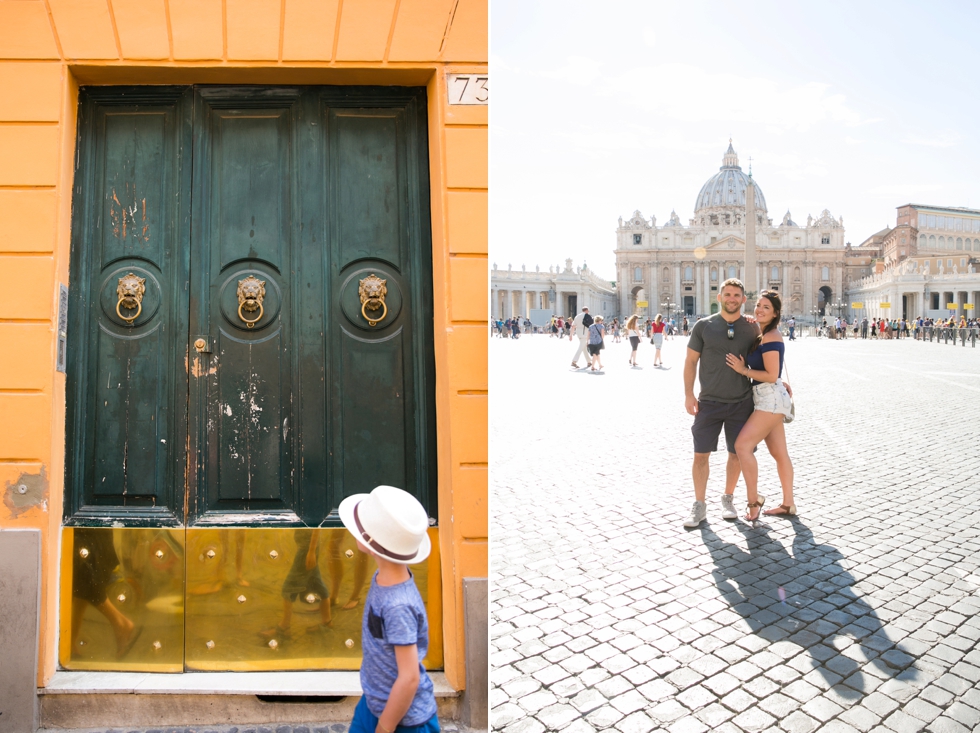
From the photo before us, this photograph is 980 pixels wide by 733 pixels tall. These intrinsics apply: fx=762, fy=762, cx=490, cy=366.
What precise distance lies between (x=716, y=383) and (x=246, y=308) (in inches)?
112

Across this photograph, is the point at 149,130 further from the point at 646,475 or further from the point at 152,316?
the point at 646,475

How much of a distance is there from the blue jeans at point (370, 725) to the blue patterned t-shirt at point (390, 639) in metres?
0.02

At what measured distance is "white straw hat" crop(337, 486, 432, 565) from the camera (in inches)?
79.9

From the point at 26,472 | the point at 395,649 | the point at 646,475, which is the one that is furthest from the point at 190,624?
the point at 646,475

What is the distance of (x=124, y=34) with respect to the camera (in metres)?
3.16

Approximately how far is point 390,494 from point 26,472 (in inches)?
76.2

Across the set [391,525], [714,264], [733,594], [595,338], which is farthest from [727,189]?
[391,525]

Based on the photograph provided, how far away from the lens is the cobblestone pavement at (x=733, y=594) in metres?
2.68

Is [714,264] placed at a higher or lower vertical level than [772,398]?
higher

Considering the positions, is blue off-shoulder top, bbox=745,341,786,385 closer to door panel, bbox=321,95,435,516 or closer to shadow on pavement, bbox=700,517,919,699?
shadow on pavement, bbox=700,517,919,699

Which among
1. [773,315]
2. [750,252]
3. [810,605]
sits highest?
[750,252]

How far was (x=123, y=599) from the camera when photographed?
324 cm

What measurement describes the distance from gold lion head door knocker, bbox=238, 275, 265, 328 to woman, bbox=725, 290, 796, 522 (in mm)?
2779

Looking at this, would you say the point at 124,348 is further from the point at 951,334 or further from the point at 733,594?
the point at 951,334
